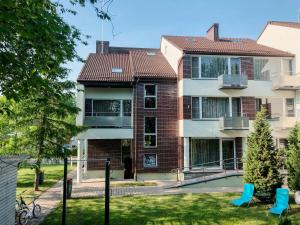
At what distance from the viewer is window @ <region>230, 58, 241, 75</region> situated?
2411 cm

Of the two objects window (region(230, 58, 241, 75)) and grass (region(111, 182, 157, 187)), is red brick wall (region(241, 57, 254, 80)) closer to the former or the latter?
window (region(230, 58, 241, 75))

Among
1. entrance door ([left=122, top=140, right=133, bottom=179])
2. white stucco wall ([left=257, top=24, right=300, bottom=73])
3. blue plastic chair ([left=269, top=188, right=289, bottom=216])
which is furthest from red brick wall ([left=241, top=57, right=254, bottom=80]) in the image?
blue plastic chair ([left=269, top=188, right=289, bottom=216])

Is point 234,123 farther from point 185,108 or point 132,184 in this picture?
point 132,184

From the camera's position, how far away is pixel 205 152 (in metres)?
23.9

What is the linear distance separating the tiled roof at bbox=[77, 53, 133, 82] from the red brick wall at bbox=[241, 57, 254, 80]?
29.8 ft

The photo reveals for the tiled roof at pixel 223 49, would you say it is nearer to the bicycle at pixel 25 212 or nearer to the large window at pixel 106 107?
the large window at pixel 106 107

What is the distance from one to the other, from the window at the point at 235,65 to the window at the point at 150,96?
21.3 ft

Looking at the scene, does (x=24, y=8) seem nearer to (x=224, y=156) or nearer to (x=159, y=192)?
(x=159, y=192)

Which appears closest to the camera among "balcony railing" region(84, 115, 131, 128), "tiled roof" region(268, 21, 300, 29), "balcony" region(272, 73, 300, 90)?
"balcony railing" region(84, 115, 131, 128)

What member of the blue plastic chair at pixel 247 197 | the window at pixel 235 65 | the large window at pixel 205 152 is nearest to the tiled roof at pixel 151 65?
the window at pixel 235 65

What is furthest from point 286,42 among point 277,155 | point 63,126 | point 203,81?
point 63,126

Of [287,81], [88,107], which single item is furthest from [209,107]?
[88,107]

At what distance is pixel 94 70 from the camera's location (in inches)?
978

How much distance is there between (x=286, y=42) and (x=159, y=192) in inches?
690
